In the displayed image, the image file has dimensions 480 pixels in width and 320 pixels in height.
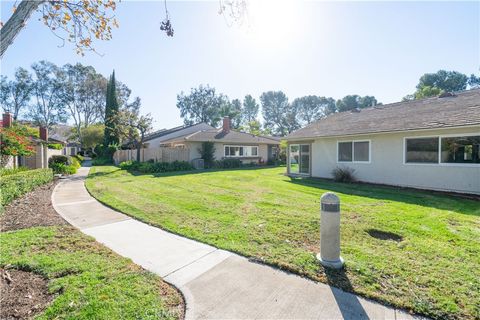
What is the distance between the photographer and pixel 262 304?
9.37ft

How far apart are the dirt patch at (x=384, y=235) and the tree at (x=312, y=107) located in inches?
2590

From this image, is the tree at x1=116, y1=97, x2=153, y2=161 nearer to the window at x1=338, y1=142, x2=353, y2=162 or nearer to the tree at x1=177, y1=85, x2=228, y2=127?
the window at x1=338, y1=142, x2=353, y2=162

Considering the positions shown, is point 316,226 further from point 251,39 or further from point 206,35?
point 206,35

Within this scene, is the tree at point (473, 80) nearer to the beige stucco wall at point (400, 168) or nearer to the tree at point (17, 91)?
the beige stucco wall at point (400, 168)

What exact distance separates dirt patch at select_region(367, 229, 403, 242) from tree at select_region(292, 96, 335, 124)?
65.8 m

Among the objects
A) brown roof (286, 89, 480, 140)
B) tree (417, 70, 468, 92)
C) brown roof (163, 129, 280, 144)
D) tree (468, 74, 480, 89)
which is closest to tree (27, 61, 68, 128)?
brown roof (163, 129, 280, 144)

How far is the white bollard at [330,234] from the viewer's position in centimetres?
376

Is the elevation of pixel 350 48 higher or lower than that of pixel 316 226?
higher

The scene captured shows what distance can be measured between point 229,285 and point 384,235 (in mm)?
3749

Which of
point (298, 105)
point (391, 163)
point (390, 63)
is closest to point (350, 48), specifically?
point (390, 63)

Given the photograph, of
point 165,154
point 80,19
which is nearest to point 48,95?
point 165,154

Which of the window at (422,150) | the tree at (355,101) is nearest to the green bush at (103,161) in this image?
the window at (422,150)

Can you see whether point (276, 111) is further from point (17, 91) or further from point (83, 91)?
point (17, 91)

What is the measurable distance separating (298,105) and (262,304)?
7083 centimetres
